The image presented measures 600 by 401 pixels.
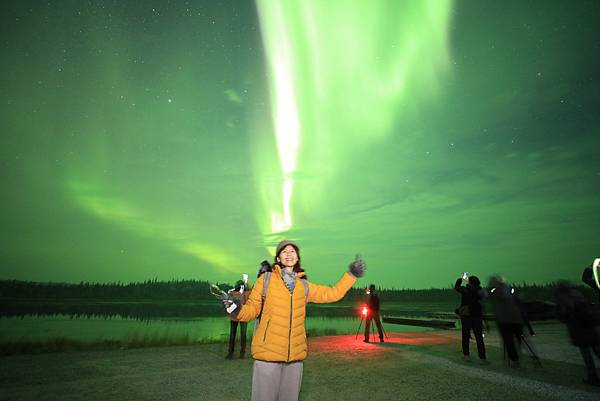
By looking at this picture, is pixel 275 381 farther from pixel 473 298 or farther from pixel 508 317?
pixel 473 298

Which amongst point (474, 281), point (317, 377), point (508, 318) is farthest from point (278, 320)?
point (474, 281)

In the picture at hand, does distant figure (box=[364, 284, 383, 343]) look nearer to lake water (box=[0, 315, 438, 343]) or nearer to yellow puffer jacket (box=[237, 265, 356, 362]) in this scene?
lake water (box=[0, 315, 438, 343])

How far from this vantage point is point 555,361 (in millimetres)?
8898

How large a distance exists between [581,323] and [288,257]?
7212 mm

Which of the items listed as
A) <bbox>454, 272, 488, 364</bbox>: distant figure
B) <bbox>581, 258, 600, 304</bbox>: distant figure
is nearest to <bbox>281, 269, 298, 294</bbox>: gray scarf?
<bbox>581, 258, 600, 304</bbox>: distant figure

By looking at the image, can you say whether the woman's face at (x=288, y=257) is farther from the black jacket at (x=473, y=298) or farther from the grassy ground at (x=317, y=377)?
the black jacket at (x=473, y=298)

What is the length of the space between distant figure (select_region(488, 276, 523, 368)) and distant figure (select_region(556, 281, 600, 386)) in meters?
1.42

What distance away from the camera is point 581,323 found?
22.2 feet

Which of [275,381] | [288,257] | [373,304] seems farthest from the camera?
[373,304]

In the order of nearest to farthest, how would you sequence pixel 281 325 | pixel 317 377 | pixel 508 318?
pixel 281 325, pixel 317 377, pixel 508 318

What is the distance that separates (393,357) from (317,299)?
7.49 metres

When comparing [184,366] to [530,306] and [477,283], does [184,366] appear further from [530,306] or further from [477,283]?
[530,306]

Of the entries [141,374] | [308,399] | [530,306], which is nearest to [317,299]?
[308,399]

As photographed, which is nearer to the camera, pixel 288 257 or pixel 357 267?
pixel 288 257
